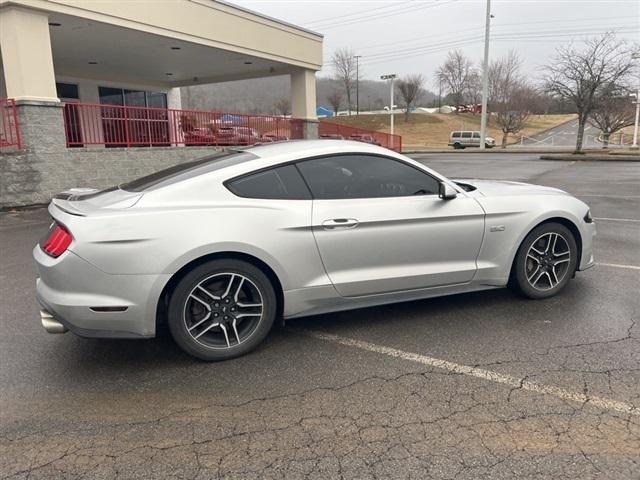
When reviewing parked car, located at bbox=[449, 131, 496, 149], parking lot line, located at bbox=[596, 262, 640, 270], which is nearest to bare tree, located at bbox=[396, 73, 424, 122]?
parked car, located at bbox=[449, 131, 496, 149]

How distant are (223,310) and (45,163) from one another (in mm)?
8719

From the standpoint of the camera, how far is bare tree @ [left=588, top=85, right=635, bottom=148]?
28.4 metres

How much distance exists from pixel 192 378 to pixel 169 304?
1.67ft

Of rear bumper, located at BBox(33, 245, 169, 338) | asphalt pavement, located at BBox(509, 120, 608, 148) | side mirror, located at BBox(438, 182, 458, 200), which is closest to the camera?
rear bumper, located at BBox(33, 245, 169, 338)

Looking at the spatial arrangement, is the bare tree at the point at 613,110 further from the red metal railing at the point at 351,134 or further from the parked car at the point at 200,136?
the parked car at the point at 200,136

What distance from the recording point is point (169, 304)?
10.8 ft

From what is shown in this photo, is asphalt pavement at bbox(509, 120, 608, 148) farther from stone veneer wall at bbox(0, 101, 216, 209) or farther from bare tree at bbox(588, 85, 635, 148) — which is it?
stone veneer wall at bbox(0, 101, 216, 209)

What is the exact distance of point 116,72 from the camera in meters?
18.5

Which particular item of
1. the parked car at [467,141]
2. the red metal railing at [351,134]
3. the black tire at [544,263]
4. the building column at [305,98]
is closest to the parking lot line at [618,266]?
the black tire at [544,263]

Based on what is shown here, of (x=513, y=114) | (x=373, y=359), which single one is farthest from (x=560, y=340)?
(x=513, y=114)

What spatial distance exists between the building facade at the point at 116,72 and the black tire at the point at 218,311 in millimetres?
8451

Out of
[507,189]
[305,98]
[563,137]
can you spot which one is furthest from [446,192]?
[563,137]

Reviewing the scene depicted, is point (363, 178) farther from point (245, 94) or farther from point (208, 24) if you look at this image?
point (245, 94)

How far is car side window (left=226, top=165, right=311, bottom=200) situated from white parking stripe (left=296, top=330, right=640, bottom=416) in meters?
1.13
